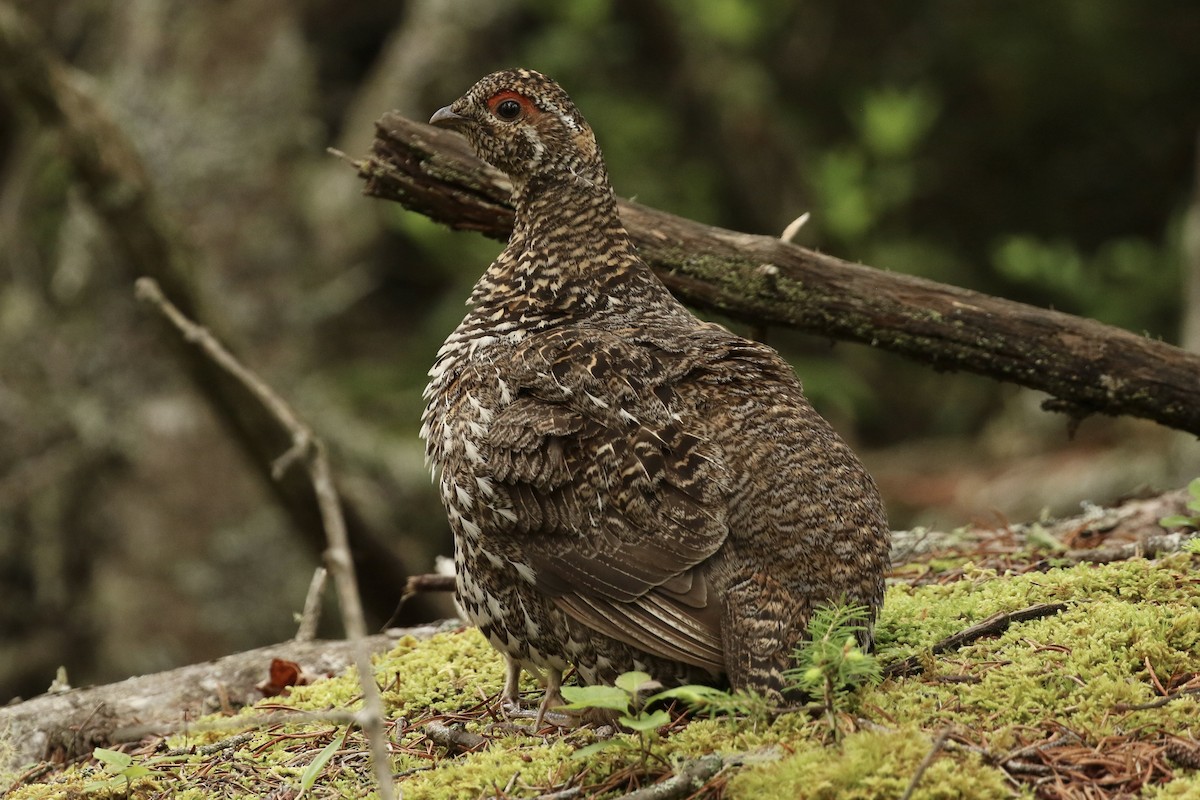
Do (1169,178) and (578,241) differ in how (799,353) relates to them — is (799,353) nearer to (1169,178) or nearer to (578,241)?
(1169,178)

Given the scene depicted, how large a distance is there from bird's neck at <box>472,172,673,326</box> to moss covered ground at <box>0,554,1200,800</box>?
141 cm

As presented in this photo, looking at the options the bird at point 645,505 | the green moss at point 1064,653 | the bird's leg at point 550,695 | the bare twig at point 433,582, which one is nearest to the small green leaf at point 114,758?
the bird at point 645,505

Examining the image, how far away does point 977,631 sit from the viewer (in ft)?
13.2

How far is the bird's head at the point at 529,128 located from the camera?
4.80m

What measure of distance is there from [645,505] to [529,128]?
5.81 ft

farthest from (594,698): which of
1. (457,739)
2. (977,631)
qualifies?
(977,631)

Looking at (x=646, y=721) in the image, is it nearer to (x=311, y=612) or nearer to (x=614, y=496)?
(x=614, y=496)

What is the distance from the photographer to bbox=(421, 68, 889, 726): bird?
12.0 feet

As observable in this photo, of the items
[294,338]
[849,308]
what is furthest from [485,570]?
[294,338]

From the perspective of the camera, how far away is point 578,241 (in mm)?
4668

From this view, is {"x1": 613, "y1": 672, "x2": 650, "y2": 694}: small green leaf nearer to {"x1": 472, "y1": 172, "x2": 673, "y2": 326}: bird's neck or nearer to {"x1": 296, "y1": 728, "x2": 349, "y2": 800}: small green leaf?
{"x1": 296, "y1": 728, "x2": 349, "y2": 800}: small green leaf

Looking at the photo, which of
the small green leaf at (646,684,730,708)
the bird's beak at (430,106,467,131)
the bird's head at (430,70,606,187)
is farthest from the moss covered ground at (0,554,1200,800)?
the bird's beak at (430,106,467,131)

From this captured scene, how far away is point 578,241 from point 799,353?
7608 mm

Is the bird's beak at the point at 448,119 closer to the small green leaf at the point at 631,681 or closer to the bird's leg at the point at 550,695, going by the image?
the bird's leg at the point at 550,695
